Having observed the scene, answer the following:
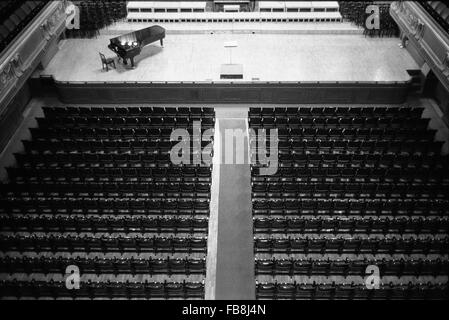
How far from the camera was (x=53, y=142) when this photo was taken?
8.68 meters

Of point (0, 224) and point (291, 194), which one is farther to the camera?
point (291, 194)

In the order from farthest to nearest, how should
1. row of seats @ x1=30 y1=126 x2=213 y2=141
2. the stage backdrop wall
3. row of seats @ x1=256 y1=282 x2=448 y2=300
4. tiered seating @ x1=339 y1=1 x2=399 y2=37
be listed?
1. tiered seating @ x1=339 y1=1 x2=399 y2=37
2. the stage backdrop wall
3. row of seats @ x1=30 y1=126 x2=213 y2=141
4. row of seats @ x1=256 y1=282 x2=448 y2=300

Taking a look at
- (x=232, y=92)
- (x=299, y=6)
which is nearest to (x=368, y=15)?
(x=299, y=6)

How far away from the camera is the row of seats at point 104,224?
7148mm

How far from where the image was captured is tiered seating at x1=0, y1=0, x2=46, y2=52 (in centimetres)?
954

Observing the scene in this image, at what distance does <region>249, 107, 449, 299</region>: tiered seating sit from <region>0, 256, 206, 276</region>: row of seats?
3.93 ft

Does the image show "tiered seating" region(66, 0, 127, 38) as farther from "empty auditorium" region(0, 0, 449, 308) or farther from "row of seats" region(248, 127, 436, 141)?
"row of seats" region(248, 127, 436, 141)

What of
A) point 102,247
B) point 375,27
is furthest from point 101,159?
point 375,27

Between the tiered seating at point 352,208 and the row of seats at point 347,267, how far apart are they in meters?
0.02

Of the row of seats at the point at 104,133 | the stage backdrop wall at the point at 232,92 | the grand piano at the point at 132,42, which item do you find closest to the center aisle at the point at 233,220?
the row of seats at the point at 104,133

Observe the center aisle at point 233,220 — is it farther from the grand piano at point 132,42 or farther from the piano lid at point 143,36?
the piano lid at point 143,36

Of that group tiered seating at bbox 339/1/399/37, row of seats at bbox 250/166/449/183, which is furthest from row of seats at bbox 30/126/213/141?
tiered seating at bbox 339/1/399/37
